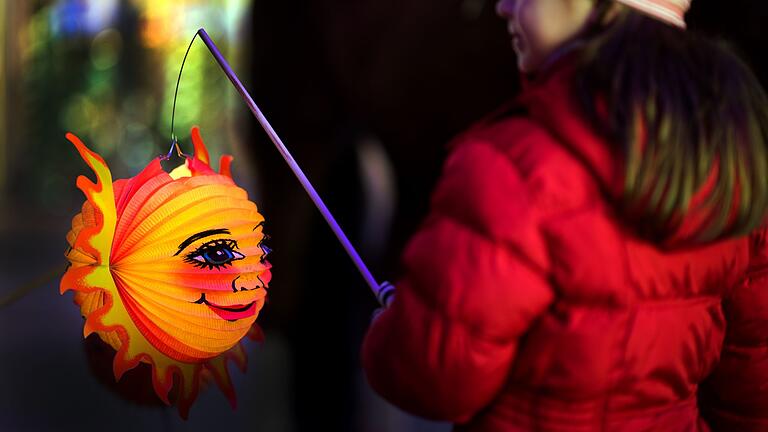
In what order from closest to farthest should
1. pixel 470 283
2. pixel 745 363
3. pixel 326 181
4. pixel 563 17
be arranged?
1. pixel 470 283
2. pixel 563 17
3. pixel 745 363
4. pixel 326 181

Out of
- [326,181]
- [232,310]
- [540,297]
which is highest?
[232,310]

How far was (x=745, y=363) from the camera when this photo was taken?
106 centimetres

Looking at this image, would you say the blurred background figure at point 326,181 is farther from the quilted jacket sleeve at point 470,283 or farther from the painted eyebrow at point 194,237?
the quilted jacket sleeve at point 470,283

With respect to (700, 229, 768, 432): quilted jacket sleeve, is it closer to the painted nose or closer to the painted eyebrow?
the painted nose

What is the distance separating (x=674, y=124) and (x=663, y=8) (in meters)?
0.14

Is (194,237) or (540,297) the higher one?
(194,237)

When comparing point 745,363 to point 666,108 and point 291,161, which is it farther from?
point 291,161

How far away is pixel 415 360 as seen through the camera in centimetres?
88

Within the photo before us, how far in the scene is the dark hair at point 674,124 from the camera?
859mm

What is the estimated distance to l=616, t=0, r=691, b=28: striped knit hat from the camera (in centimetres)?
92

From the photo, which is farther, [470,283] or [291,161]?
[291,161]

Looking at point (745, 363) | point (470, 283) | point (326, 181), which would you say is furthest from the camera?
point (326, 181)

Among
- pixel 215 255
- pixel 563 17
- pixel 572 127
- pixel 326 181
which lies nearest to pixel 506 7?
pixel 563 17

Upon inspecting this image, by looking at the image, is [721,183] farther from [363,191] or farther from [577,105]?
[363,191]
